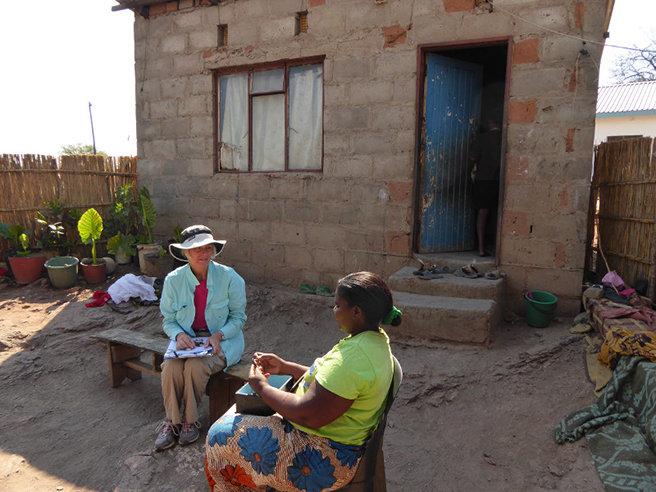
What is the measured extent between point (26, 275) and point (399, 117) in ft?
20.0

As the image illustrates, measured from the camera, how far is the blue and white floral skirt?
210 cm

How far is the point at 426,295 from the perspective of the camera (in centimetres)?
514

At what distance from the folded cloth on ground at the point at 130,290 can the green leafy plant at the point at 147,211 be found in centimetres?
109

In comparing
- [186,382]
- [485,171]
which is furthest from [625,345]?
[186,382]

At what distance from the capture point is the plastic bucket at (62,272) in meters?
7.16

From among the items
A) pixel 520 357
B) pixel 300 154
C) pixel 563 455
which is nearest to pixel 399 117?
pixel 300 154

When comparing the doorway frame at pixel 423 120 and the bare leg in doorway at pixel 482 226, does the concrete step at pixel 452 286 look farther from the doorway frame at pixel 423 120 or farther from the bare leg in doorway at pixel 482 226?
the bare leg in doorway at pixel 482 226

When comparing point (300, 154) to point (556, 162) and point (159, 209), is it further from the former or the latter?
point (556, 162)

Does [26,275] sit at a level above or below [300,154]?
below

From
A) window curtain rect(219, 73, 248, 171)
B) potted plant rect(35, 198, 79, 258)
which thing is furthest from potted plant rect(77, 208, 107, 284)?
window curtain rect(219, 73, 248, 171)

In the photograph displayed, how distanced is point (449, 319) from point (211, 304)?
2360 millimetres

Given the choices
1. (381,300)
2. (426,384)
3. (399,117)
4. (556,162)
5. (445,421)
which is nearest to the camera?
(381,300)

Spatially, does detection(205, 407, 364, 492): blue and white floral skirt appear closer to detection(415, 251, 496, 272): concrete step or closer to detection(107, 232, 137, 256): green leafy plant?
detection(415, 251, 496, 272): concrete step

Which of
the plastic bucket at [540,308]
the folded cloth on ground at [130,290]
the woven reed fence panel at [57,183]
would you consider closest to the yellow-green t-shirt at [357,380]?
the plastic bucket at [540,308]
